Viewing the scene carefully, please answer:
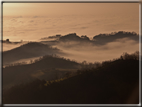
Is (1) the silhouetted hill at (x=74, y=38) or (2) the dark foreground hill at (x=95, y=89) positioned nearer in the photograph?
(2) the dark foreground hill at (x=95, y=89)

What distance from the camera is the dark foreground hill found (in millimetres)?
14152

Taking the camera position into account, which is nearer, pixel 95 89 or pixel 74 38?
pixel 95 89

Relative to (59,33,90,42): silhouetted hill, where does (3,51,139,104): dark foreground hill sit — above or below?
below

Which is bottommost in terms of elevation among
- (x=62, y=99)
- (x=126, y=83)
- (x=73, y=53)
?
(x=62, y=99)

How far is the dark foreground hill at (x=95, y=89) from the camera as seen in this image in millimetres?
14152

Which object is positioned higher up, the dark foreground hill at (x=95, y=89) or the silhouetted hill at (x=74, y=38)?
the silhouetted hill at (x=74, y=38)

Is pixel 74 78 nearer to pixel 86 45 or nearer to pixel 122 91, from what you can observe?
pixel 122 91

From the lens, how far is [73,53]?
40.9 m

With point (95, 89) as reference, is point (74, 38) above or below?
above

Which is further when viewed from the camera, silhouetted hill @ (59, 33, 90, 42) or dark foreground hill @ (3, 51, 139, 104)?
silhouetted hill @ (59, 33, 90, 42)

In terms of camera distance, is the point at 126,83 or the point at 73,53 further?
the point at 73,53

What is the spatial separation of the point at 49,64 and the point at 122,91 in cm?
3616

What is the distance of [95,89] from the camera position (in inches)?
627

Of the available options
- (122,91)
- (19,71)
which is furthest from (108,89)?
(19,71)
